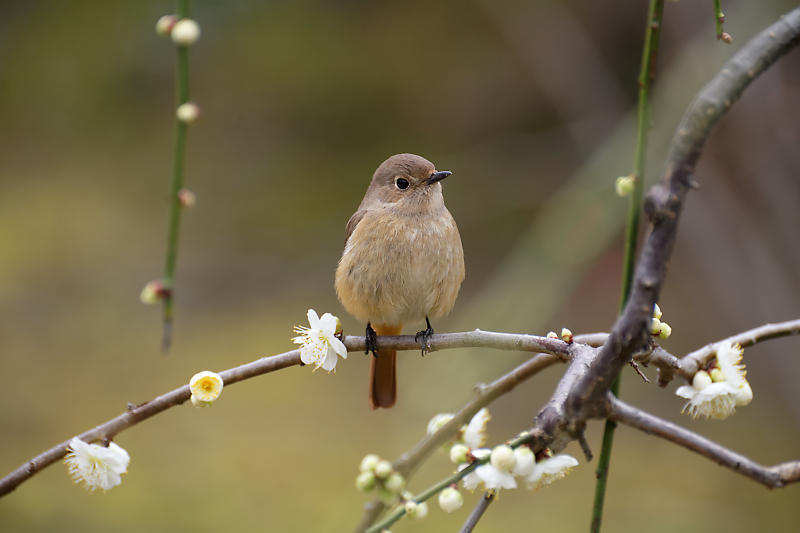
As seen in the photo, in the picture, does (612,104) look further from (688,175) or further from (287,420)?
(688,175)

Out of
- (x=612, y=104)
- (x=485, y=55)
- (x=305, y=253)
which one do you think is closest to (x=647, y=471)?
(x=612, y=104)

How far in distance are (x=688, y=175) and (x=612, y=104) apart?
16.4 ft

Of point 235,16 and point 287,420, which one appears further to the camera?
point 235,16

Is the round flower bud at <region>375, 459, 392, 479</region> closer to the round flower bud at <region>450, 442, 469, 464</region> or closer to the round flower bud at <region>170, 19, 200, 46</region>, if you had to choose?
the round flower bud at <region>450, 442, 469, 464</region>

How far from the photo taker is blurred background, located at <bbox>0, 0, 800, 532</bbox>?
14.2ft

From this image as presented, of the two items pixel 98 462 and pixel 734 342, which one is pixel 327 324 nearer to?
pixel 98 462

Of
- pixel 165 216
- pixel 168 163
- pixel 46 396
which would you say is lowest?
pixel 46 396

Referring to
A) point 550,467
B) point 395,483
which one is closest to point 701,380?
point 550,467

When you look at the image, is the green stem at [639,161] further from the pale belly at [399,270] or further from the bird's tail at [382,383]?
the bird's tail at [382,383]

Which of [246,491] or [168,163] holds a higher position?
[168,163]

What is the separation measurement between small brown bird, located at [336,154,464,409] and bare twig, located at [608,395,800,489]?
1.27m

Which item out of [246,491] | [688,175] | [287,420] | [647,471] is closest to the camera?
[688,175]

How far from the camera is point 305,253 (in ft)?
20.6

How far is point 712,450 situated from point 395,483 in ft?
1.80
